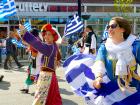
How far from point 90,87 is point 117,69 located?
0.51 meters

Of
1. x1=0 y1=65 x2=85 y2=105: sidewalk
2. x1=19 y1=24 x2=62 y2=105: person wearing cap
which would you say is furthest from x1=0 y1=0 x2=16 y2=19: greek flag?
x1=19 y1=24 x2=62 y2=105: person wearing cap

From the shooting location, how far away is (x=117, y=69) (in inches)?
177

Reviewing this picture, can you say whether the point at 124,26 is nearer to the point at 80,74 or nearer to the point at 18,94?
the point at 80,74

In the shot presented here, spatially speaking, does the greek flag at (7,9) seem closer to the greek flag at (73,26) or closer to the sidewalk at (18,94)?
the sidewalk at (18,94)

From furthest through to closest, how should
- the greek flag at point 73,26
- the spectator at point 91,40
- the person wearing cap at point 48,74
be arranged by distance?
the greek flag at point 73,26 < the spectator at point 91,40 < the person wearing cap at point 48,74

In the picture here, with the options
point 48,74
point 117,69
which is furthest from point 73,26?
point 117,69

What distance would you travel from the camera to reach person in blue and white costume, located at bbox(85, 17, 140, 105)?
179 inches

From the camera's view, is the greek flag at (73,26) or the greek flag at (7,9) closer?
the greek flag at (7,9)

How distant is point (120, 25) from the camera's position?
15.1 feet

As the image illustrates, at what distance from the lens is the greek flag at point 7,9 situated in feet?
35.2

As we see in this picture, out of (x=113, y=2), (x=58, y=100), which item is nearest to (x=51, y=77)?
(x=58, y=100)

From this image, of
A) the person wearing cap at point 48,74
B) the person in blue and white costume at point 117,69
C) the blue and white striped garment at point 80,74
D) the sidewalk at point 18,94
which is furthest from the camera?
the sidewalk at point 18,94

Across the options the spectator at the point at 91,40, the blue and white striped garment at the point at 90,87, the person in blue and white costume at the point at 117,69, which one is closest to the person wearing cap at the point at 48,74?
the blue and white striped garment at the point at 90,87

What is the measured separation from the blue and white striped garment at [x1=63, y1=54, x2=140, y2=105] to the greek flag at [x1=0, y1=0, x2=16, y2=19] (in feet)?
18.6
